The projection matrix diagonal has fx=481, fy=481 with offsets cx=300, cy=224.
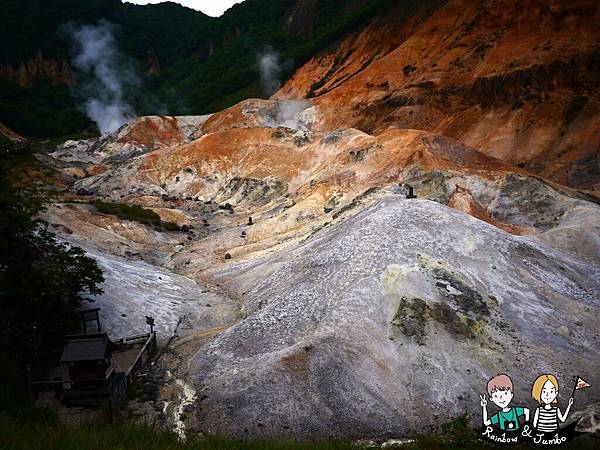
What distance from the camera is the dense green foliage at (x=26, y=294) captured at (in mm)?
14062

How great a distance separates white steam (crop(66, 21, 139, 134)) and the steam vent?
4501cm

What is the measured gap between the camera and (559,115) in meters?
48.2

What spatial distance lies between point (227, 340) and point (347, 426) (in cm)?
599

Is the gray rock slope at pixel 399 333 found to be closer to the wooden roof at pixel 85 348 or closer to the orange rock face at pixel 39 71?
the wooden roof at pixel 85 348

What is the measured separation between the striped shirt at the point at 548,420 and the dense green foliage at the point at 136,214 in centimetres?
3353

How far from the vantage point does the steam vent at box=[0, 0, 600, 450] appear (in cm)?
1419

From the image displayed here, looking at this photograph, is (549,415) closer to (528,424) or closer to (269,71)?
(528,424)

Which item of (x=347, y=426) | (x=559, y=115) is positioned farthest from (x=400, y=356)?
(x=559, y=115)

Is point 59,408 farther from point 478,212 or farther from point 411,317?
point 478,212

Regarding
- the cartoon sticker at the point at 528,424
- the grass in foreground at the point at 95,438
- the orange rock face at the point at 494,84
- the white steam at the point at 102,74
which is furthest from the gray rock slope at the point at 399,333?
the white steam at the point at 102,74

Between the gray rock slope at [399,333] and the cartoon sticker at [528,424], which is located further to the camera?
the gray rock slope at [399,333]

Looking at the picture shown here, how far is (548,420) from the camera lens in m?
12.2

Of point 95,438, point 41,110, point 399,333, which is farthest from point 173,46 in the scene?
point 95,438

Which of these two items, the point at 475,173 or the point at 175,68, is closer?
the point at 475,173
